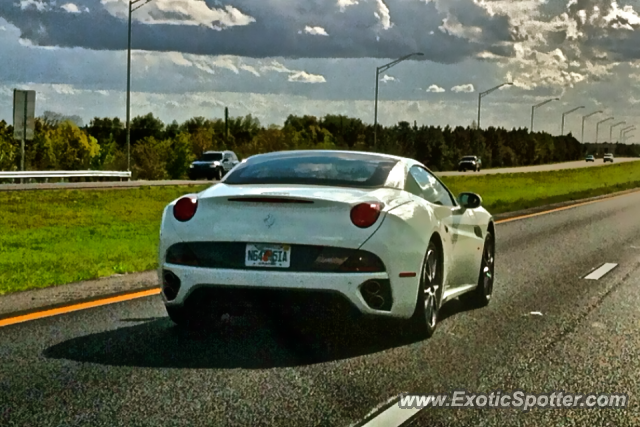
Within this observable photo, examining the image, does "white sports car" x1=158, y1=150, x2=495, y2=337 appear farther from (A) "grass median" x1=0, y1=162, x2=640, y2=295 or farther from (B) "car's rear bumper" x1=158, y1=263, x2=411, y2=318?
(A) "grass median" x1=0, y1=162, x2=640, y2=295

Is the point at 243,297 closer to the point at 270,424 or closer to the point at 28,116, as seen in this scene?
the point at 270,424

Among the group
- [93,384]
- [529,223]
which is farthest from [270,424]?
[529,223]

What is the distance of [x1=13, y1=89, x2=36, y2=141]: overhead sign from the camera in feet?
127

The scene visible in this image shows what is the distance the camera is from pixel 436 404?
607 centimetres

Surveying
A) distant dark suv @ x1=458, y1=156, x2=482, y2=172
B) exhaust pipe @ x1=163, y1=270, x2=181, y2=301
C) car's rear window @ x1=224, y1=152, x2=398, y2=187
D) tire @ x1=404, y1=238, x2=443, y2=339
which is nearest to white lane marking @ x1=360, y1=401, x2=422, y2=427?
tire @ x1=404, y1=238, x2=443, y2=339

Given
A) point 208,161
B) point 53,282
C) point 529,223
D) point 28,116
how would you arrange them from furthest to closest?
1. point 208,161
2. point 28,116
3. point 529,223
4. point 53,282

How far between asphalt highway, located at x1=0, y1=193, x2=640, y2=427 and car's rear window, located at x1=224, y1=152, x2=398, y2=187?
3.82 feet

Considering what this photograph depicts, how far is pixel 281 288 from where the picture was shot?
7461 millimetres

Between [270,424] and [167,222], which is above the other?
[167,222]

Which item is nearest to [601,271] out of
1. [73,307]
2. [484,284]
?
[484,284]

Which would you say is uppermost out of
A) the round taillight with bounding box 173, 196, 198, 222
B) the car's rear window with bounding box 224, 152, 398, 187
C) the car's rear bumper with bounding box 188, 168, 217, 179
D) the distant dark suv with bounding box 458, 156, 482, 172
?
the car's rear window with bounding box 224, 152, 398, 187

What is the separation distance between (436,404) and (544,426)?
2.22 feet

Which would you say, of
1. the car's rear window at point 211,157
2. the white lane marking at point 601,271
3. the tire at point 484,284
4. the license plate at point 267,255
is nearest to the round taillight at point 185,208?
the license plate at point 267,255

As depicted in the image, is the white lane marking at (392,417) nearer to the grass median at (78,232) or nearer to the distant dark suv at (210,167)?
the grass median at (78,232)
